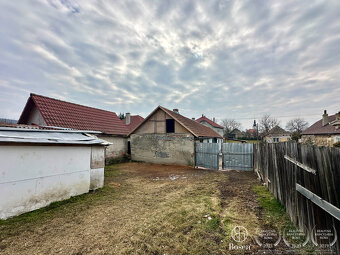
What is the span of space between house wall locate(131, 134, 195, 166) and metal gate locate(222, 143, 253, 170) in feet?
8.98

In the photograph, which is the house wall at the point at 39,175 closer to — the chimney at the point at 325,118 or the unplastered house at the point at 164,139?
the unplastered house at the point at 164,139

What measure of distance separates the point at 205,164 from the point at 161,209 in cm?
804

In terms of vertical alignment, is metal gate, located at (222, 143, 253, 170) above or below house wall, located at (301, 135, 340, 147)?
below

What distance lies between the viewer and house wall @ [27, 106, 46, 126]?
1144cm

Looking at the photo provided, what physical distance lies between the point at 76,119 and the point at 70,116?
1.75ft

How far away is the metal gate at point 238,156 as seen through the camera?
10641mm

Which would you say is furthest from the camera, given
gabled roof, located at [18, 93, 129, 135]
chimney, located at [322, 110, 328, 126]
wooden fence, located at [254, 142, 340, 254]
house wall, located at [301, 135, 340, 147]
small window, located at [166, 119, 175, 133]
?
chimney, located at [322, 110, 328, 126]

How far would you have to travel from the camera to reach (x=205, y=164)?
1207cm

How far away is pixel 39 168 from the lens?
471 centimetres

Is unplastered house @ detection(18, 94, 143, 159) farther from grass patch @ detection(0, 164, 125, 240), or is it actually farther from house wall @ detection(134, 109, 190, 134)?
grass patch @ detection(0, 164, 125, 240)

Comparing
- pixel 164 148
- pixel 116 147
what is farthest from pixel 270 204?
pixel 116 147

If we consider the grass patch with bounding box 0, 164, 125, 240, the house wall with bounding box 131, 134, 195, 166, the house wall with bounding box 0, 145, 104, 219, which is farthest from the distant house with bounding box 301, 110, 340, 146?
the house wall with bounding box 0, 145, 104, 219

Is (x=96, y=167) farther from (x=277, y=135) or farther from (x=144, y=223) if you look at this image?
(x=277, y=135)

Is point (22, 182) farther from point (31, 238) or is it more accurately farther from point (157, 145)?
point (157, 145)
